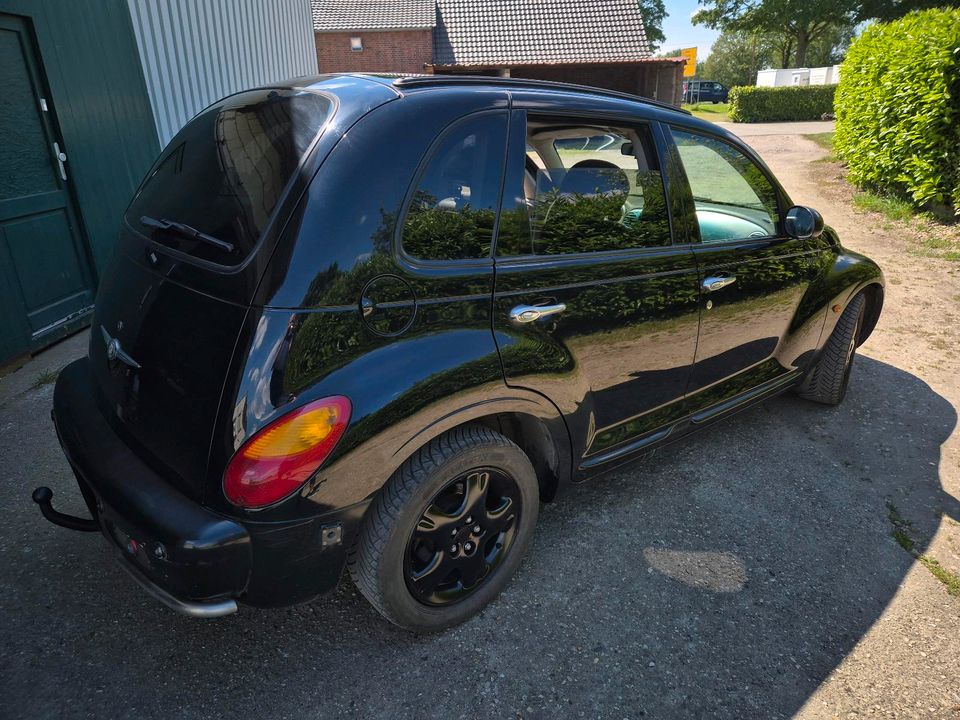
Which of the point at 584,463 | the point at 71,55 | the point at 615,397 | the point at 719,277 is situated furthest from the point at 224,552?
the point at 71,55

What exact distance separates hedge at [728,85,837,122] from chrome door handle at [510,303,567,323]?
30922mm

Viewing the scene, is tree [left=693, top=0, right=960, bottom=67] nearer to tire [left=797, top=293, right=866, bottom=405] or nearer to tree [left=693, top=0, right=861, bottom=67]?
tree [left=693, top=0, right=861, bottom=67]

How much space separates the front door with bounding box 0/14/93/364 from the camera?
14.3 feet

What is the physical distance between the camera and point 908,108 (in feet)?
26.8

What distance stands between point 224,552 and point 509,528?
107cm

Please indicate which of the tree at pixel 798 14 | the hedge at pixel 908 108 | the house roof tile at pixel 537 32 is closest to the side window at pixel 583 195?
the hedge at pixel 908 108

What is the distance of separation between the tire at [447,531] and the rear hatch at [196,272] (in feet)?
1.93

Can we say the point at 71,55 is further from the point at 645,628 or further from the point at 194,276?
the point at 645,628

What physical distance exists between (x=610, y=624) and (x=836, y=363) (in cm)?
250

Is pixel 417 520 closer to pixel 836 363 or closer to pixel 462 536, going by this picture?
pixel 462 536

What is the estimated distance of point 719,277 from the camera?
113 inches

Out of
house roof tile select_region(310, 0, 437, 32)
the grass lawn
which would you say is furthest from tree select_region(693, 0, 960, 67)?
house roof tile select_region(310, 0, 437, 32)

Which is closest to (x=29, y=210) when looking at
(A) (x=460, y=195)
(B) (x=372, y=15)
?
(A) (x=460, y=195)

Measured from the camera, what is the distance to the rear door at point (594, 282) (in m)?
2.24
